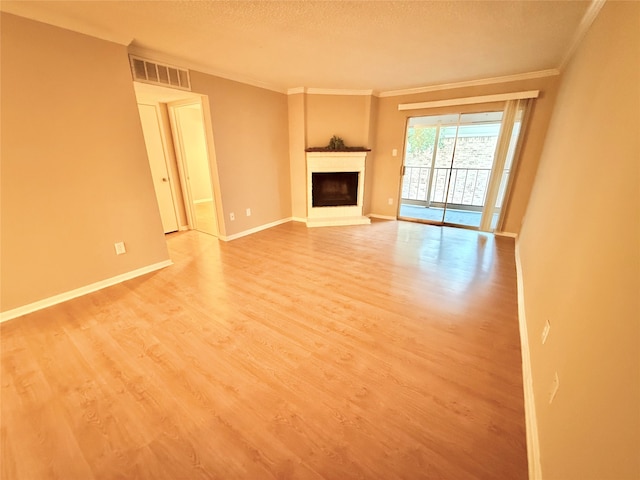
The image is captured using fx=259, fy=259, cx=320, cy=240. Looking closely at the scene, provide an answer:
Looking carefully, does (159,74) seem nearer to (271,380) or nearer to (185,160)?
(185,160)

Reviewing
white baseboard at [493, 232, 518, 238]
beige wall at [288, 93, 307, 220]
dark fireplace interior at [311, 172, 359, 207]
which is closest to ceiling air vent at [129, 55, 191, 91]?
beige wall at [288, 93, 307, 220]

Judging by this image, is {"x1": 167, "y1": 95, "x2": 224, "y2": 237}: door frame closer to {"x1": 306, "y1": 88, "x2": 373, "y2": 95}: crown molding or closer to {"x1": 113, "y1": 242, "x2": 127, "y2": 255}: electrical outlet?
{"x1": 113, "y1": 242, "x2": 127, "y2": 255}: electrical outlet

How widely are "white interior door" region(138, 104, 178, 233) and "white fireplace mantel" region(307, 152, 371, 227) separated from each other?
248cm

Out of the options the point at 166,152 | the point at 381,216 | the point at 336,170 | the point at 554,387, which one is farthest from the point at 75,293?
the point at 381,216

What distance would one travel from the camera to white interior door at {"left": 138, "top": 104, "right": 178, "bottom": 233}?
4121mm

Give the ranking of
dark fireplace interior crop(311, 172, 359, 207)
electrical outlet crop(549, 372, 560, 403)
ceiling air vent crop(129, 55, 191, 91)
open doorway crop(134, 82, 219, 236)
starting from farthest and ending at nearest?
dark fireplace interior crop(311, 172, 359, 207) → open doorway crop(134, 82, 219, 236) → ceiling air vent crop(129, 55, 191, 91) → electrical outlet crop(549, 372, 560, 403)

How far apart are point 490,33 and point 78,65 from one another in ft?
12.5

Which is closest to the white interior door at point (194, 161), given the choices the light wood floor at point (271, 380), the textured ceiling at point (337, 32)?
the textured ceiling at point (337, 32)

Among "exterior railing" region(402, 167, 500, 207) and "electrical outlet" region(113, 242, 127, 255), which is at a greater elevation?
"exterior railing" region(402, 167, 500, 207)

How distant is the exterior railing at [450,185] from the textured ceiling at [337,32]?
2513mm

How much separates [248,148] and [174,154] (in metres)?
1.39

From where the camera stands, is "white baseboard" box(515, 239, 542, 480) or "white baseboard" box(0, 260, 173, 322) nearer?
"white baseboard" box(515, 239, 542, 480)

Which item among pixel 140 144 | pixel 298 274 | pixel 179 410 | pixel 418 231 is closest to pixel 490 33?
pixel 418 231

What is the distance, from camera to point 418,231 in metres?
4.60
